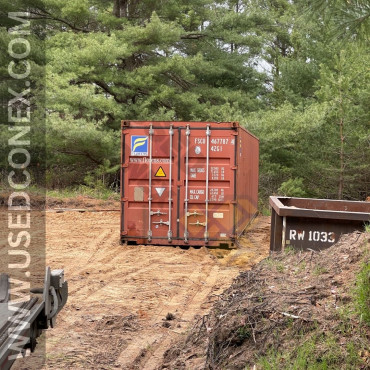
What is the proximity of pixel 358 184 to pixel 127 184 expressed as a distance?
526 inches

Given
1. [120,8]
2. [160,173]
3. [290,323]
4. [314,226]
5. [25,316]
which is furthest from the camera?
[120,8]

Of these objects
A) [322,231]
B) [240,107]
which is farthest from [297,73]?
[322,231]

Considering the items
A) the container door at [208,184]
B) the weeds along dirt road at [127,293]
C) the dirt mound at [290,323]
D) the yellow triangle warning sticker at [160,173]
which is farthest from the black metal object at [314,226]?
the yellow triangle warning sticker at [160,173]

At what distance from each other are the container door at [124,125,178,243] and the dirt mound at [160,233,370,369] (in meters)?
6.17

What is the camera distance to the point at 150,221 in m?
12.3

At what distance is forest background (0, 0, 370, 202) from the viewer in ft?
69.5

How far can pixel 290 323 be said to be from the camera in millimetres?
4504

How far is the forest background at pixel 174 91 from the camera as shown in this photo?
21172 mm

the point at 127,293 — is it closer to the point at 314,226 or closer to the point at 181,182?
the point at 314,226

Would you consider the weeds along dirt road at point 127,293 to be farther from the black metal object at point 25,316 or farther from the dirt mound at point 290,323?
the black metal object at point 25,316

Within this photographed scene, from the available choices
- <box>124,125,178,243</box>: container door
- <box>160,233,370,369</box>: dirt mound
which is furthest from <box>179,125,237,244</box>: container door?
<box>160,233,370,369</box>: dirt mound

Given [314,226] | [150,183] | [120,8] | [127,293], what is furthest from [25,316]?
[120,8]

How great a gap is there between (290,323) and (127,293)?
4.12 meters

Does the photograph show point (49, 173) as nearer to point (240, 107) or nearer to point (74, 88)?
point (74, 88)
